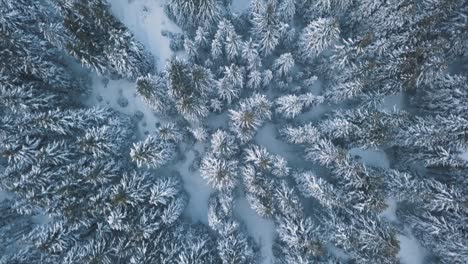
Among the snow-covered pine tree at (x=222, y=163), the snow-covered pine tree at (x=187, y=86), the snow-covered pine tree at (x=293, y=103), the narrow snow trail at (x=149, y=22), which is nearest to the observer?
the snow-covered pine tree at (x=222, y=163)

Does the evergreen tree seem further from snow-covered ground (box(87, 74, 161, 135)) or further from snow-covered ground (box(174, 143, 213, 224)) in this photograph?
snow-covered ground (box(87, 74, 161, 135))

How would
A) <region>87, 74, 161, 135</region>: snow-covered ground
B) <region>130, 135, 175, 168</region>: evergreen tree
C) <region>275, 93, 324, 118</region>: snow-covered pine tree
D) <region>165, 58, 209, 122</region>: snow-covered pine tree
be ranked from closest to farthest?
<region>130, 135, 175, 168</region>: evergreen tree → <region>165, 58, 209, 122</region>: snow-covered pine tree → <region>275, 93, 324, 118</region>: snow-covered pine tree → <region>87, 74, 161, 135</region>: snow-covered ground

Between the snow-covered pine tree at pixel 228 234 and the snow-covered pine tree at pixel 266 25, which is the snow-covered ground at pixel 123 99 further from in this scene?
the snow-covered pine tree at pixel 266 25

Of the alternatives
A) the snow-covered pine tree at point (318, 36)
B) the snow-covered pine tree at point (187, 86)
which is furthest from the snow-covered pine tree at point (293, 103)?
the snow-covered pine tree at point (187, 86)

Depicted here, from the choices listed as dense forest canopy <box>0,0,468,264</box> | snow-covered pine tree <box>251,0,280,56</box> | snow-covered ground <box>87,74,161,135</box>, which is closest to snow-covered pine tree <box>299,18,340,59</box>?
dense forest canopy <box>0,0,468,264</box>

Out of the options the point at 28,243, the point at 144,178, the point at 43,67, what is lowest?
the point at 28,243

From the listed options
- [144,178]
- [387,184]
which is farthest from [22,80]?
[387,184]

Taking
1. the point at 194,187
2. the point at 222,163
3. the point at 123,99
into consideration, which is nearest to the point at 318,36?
the point at 222,163

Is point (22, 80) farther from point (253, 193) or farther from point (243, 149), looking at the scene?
point (253, 193)
